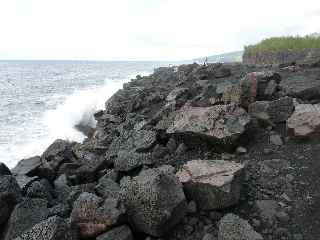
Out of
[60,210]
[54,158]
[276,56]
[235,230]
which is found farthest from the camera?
[276,56]

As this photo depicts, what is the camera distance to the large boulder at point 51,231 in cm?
416

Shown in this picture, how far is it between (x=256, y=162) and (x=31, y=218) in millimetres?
2979

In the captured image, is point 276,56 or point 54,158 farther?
point 276,56

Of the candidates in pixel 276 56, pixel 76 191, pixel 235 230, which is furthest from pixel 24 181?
pixel 276 56

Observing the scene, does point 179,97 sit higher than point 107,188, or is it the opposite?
point 179,97

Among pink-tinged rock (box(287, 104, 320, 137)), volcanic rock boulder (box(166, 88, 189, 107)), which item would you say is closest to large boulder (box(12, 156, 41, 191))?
volcanic rock boulder (box(166, 88, 189, 107))

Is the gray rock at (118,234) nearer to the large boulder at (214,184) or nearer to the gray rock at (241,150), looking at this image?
the large boulder at (214,184)

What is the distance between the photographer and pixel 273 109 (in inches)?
262

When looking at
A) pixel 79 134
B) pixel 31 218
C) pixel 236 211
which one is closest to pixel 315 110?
pixel 236 211

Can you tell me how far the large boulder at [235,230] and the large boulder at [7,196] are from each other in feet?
8.88

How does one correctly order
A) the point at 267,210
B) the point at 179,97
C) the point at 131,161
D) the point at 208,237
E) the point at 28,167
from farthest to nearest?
the point at 179,97
the point at 28,167
the point at 131,161
the point at 267,210
the point at 208,237

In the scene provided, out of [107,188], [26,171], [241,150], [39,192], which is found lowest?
[26,171]

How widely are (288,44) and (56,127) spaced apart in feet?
37.3

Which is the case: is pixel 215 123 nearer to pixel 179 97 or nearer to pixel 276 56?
pixel 179 97
